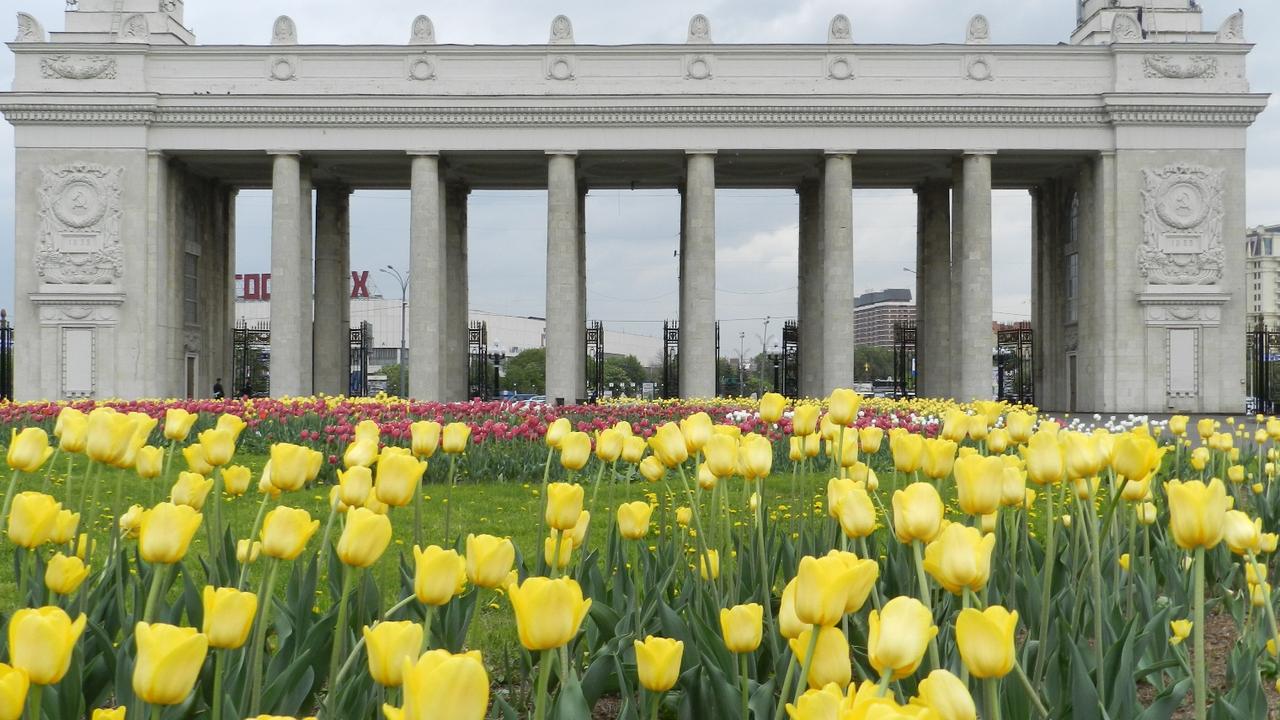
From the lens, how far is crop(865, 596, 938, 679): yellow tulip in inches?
75.7

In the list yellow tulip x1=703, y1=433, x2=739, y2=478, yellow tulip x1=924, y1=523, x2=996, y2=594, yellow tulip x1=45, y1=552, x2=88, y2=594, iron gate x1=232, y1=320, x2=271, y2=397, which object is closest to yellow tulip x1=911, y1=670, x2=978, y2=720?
yellow tulip x1=924, y1=523, x2=996, y2=594

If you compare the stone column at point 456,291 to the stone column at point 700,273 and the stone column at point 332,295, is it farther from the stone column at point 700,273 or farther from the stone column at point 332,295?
the stone column at point 700,273

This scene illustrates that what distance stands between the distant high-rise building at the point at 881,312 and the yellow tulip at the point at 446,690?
161 metres

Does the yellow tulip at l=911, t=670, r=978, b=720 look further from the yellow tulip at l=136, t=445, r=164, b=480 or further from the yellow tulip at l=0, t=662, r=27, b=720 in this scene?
the yellow tulip at l=136, t=445, r=164, b=480

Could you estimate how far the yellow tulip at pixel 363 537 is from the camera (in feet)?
8.71

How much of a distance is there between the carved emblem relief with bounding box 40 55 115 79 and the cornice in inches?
45.8

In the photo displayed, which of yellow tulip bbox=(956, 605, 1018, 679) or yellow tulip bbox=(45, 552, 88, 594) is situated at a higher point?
yellow tulip bbox=(956, 605, 1018, 679)

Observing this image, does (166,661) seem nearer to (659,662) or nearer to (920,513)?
(659,662)

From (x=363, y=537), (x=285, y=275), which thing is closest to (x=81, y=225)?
(x=285, y=275)

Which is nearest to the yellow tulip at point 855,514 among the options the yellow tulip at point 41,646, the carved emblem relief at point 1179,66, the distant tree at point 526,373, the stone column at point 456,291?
the yellow tulip at point 41,646

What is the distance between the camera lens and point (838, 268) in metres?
36.5

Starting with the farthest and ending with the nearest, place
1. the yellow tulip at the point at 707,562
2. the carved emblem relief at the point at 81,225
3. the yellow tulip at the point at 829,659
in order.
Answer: the carved emblem relief at the point at 81,225
the yellow tulip at the point at 707,562
the yellow tulip at the point at 829,659

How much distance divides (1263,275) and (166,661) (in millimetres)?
126402

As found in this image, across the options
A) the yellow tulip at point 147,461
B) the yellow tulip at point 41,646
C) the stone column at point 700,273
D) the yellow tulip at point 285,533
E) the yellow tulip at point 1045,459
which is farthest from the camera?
the stone column at point 700,273
